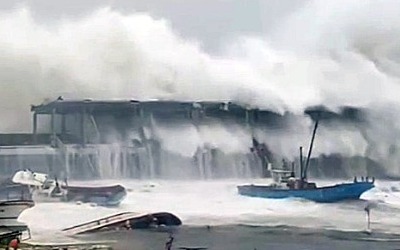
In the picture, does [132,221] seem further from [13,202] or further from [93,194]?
[13,202]

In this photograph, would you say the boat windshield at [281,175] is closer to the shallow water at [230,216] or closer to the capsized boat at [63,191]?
the shallow water at [230,216]

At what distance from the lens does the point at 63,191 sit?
1.67 metres

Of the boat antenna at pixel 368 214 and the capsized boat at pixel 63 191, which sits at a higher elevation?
the capsized boat at pixel 63 191

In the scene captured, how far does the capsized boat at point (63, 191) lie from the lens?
1.66 metres

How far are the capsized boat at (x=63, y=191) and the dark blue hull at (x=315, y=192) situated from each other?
0.32 metres

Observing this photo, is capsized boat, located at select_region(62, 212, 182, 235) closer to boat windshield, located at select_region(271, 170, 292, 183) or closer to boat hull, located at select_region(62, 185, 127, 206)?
boat hull, located at select_region(62, 185, 127, 206)

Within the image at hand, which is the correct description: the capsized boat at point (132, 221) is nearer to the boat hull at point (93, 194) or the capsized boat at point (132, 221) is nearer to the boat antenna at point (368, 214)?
the boat hull at point (93, 194)

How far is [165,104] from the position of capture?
1696 mm

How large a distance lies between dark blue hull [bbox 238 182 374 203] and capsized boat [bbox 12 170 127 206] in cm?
32

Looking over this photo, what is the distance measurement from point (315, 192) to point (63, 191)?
623 mm

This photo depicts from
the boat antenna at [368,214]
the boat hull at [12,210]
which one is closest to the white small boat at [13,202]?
the boat hull at [12,210]

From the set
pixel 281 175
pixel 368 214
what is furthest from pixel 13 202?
pixel 368 214

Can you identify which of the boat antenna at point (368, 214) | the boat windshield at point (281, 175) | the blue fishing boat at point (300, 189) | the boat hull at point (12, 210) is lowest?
the boat antenna at point (368, 214)

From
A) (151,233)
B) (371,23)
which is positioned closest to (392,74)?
(371,23)
